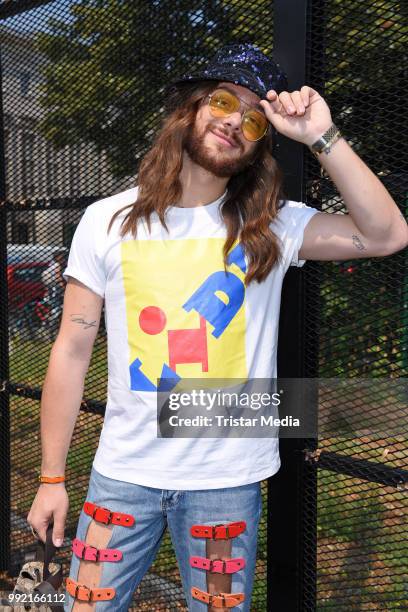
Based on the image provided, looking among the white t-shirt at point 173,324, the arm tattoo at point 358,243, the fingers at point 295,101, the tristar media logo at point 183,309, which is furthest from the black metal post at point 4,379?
the arm tattoo at point 358,243

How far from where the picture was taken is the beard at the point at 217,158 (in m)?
1.88

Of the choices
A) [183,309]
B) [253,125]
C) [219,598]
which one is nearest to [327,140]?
[253,125]

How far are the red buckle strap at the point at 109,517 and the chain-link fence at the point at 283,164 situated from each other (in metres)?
0.65

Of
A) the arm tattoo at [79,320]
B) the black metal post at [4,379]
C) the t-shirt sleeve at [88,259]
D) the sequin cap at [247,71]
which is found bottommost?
the black metal post at [4,379]

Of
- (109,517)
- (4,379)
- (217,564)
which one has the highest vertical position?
Answer: (109,517)

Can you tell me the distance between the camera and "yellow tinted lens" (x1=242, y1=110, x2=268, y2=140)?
1896mm

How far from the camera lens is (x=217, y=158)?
6.17 feet

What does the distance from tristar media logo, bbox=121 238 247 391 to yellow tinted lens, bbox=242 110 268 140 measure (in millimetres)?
329

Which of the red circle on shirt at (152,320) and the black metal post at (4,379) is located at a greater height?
the red circle on shirt at (152,320)

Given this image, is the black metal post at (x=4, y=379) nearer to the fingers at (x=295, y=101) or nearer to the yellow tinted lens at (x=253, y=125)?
the yellow tinted lens at (x=253, y=125)

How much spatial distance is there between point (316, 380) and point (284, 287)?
1.15ft

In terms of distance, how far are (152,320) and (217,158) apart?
1.68ft

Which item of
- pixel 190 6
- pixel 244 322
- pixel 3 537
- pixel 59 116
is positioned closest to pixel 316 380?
pixel 244 322

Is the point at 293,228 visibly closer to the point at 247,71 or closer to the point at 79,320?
the point at 247,71
